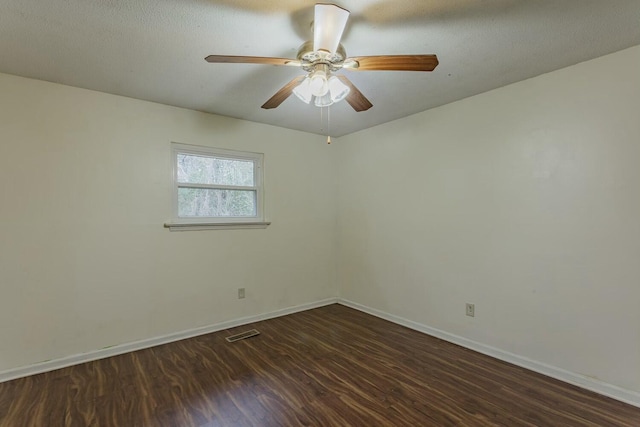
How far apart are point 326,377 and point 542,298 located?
1.76 m

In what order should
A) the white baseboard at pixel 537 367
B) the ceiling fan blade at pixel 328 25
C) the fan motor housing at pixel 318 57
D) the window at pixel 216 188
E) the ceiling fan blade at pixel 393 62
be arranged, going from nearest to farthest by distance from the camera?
the ceiling fan blade at pixel 328 25 → the ceiling fan blade at pixel 393 62 → the fan motor housing at pixel 318 57 → the white baseboard at pixel 537 367 → the window at pixel 216 188

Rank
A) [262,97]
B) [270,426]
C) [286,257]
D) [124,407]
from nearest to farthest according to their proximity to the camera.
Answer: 1. [270,426]
2. [124,407]
3. [262,97]
4. [286,257]

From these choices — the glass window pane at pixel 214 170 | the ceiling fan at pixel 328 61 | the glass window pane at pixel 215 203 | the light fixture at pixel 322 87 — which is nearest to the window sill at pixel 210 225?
the glass window pane at pixel 215 203

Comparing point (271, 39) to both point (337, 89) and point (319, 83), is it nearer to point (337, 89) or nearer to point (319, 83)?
point (319, 83)

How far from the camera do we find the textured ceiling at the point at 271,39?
1610mm

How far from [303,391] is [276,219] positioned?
202cm

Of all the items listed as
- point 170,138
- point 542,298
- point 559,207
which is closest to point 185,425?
point 170,138

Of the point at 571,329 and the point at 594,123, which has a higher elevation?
the point at 594,123

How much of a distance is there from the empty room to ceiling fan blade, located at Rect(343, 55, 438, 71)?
0.03 meters

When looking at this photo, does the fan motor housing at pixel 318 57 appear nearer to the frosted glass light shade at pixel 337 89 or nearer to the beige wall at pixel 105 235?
the frosted glass light shade at pixel 337 89

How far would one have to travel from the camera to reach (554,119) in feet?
7.66

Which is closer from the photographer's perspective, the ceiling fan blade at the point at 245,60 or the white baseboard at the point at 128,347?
the ceiling fan blade at the point at 245,60

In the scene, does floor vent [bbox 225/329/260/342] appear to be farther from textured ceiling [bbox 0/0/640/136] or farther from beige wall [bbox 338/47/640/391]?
textured ceiling [bbox 0/0/640/136]

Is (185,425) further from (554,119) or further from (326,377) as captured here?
(554,119)
